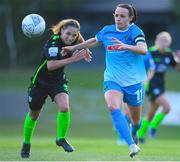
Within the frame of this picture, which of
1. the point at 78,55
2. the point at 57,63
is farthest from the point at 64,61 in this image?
the point at 78,55

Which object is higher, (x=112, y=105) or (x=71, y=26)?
(x=71, y=26)

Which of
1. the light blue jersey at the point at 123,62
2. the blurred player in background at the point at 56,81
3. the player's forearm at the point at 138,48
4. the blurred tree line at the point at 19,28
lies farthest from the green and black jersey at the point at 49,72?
the blurred tree line at the point at 19,28

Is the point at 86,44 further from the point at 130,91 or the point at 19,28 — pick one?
the point at 19,28

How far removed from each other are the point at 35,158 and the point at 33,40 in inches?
1171

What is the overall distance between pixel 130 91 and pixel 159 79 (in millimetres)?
7458

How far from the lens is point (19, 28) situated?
41.4 metres

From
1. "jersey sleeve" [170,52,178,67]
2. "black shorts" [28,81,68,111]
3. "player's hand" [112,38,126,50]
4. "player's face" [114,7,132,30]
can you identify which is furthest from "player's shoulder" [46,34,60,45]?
"jersey sleeve" [170,52,178,67]

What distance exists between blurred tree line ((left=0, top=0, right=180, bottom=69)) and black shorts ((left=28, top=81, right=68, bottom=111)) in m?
28.3

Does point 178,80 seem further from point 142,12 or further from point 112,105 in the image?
point 112,105

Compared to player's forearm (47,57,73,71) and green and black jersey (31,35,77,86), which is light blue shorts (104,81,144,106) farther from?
green and black jersey (31,35,77,86)

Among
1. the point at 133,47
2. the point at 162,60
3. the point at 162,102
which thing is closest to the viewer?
the point at 133,47

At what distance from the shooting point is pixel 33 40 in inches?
1623

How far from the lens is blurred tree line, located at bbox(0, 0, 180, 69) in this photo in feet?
134

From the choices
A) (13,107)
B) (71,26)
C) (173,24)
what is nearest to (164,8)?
(173,24)
